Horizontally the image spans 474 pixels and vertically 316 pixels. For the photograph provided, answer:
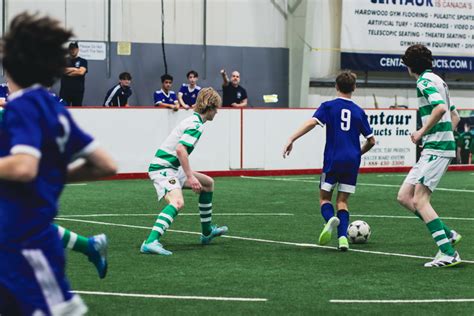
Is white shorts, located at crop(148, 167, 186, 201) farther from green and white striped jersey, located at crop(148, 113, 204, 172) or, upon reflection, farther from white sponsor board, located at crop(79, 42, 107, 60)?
white sponsor board, located at crop(79, 42, 107, 60)

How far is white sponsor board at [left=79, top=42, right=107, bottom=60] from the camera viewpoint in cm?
2552

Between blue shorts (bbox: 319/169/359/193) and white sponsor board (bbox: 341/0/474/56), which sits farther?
white sponsor board (bbox: 341/0/474/56)

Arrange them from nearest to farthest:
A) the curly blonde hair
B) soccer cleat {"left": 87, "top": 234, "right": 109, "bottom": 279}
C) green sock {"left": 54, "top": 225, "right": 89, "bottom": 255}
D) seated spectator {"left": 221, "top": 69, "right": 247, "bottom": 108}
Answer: soccer cleat {"left": 87, "top": 234, "right": 109, "bottom": 279} → green sock {"left": 54, "top": 225, "right": 89, "bottom": 255} → the curly blonde hair → seated spectator {"left": 221, "top": 69, "right": 247, "bottom": 108}

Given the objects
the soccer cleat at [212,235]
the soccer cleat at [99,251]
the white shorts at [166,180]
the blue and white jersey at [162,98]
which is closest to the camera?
the soccer cleat at [99,251]

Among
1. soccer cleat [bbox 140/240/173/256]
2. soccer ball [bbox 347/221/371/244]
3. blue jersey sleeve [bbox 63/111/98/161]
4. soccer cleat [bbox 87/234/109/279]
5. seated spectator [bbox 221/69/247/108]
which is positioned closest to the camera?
blue jersey sleeve [bbox 63/111/98/161]

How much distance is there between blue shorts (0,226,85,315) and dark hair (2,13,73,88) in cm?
60

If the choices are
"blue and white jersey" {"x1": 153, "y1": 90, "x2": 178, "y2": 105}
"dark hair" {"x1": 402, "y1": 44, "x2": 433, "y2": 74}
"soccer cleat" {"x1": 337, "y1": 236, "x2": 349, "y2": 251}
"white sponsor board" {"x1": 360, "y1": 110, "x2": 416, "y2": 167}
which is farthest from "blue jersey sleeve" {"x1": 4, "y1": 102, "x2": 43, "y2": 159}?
"white sponsor board" {"x1": 360, "y1": 110, "x2": 416, "y2": 167}

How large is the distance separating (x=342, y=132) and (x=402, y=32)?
18.6 m

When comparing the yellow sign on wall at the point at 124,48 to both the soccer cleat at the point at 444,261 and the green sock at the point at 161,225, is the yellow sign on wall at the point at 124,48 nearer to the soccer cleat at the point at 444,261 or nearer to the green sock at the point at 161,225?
the green sock at the point at 161,225

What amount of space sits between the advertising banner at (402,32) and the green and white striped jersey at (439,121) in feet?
60.5

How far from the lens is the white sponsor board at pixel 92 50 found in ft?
83.7

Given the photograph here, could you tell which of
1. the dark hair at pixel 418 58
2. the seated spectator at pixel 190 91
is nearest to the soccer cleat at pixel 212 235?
the dark hair at pixel 418 58

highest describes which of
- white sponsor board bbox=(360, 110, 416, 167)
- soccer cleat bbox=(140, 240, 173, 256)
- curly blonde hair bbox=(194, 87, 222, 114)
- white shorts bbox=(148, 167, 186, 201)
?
curly blonde hair bbox=(194, 87, 222, 114)

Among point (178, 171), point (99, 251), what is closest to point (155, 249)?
point (178, 171)
